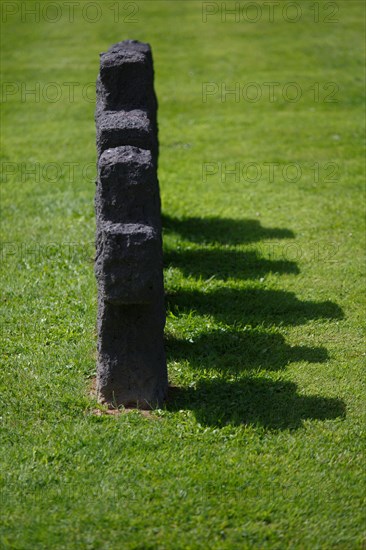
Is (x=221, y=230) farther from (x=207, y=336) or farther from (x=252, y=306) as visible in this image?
(x=207, y=336)

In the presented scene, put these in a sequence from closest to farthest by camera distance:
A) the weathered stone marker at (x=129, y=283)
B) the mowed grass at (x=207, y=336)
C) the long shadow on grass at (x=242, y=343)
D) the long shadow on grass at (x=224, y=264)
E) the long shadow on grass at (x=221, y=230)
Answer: the mowed grass at (x=207, y=336), the weathered stone marker at (x=129, y=283), the long shadow on grass at (x=242, y=343), the long shadow on grass at (x=224, y=264), the long shadow on grass at (x=221, y=230)

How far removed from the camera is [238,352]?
7.08 m

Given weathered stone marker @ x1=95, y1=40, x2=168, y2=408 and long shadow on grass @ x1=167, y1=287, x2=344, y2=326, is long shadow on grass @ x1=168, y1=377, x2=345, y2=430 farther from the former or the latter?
long shadow on grass @ x1=167, y1=287, x2=344, y2=326

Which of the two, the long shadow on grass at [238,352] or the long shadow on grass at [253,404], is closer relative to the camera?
the long shadow on grass at [253,404]

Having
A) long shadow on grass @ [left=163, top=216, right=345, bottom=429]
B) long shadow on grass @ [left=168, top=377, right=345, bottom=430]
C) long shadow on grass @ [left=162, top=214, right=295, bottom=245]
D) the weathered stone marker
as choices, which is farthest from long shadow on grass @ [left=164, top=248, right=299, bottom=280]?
the weathered stone marker

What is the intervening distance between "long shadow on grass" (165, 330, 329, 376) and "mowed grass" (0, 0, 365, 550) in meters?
0.02

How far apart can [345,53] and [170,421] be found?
14313 mm

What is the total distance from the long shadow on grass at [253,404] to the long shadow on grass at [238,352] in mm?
293

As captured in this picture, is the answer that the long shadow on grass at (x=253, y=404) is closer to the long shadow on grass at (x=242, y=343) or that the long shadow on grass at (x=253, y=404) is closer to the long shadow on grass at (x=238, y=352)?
the long shadow on grass at (x=242, y=343)

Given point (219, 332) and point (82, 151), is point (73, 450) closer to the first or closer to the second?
point (219, 332)

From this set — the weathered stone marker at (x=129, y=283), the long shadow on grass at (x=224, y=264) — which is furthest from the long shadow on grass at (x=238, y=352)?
the long shadow on grass at (x=224, y=264)

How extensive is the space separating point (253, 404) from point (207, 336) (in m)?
1.26

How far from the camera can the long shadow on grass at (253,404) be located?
6.00 m

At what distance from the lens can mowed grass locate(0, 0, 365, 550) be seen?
16.6 feet
